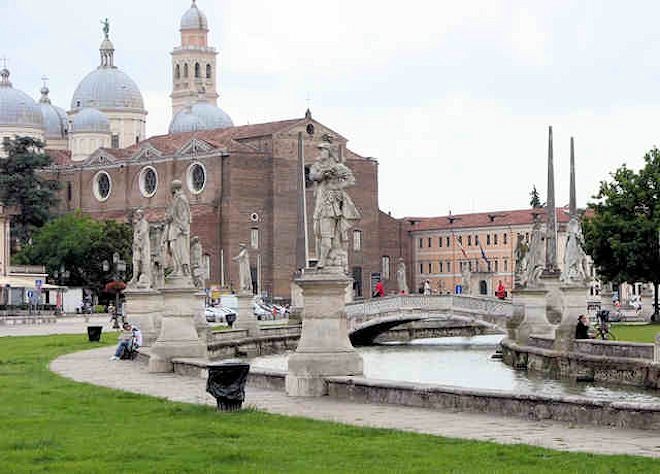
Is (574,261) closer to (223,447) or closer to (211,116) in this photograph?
(223,447)

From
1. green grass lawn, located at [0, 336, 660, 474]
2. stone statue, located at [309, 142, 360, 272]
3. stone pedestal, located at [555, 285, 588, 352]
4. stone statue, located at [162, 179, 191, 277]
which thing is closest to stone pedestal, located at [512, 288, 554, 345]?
stone pedestal, located at [555, 285, 588, 352]

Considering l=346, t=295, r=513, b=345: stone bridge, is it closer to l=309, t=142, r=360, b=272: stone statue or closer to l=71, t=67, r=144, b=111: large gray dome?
l=309, t=142, r=360, b=272: stone statue

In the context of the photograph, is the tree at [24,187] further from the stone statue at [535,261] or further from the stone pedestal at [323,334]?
the stone pedestal at [323,334]

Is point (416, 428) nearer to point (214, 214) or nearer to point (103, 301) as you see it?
point (103, 301)

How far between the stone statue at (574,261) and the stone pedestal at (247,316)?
47.3 ft

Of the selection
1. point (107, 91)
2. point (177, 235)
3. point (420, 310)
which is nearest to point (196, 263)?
point (177, 235)

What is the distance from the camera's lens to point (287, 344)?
50.6 metres

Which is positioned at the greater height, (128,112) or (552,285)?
(128,112)

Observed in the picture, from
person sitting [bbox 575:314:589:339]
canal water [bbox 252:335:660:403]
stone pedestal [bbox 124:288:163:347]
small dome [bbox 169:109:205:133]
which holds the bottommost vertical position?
canal water [bbox 252:335:660:403]

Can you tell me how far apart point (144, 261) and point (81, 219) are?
81.2 metres

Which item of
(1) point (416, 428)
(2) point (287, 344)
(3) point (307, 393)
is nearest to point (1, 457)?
(1) point (416, 428)

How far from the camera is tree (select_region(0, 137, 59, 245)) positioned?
127 metres

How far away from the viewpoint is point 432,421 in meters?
17.7

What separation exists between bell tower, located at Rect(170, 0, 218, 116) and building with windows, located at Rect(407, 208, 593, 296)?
1134 inches
